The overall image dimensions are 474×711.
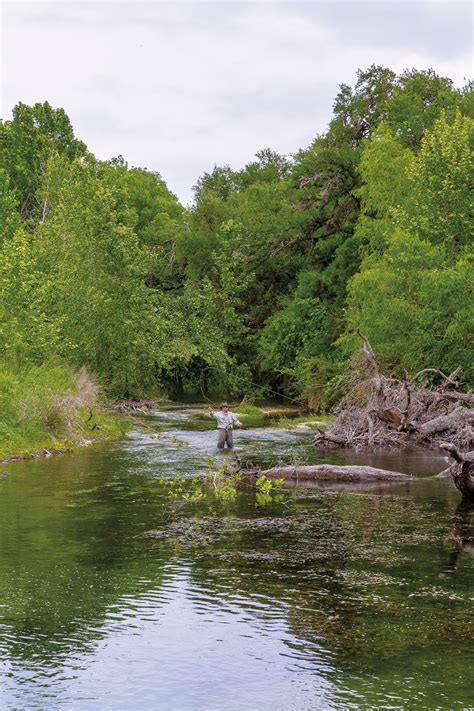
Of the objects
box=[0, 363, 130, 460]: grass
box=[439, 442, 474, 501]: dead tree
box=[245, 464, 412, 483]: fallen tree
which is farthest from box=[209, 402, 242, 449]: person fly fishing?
box=[439, 442, 474, 501]: dead tree

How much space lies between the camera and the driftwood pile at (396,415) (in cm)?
3281

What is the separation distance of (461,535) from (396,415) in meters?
15.5

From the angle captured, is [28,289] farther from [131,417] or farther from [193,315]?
[193,315]

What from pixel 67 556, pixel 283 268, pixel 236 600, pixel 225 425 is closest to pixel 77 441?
pixel 225 425

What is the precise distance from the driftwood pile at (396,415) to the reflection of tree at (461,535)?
35.4 ft

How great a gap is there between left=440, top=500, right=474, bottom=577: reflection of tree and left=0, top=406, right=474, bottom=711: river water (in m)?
0.06

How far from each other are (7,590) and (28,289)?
77.4 feet

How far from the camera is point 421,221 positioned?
4044 cm

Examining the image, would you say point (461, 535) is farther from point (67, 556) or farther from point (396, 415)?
point (396, 415)

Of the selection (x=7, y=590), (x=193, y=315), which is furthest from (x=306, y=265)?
(x=7, y=590)

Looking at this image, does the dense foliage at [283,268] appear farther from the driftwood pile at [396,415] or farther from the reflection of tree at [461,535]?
the reflection of tree at [461,535]

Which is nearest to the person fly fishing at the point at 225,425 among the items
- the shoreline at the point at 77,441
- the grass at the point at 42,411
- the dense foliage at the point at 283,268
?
the shoreline at the point at 77,441

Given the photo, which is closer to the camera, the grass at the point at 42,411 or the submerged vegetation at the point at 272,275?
the grass at the point at 42,411

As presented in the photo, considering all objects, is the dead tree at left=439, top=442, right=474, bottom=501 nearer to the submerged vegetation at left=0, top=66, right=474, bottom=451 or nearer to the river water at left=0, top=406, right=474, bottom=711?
the river water at left=0, top=406, right=474, bottom=711
